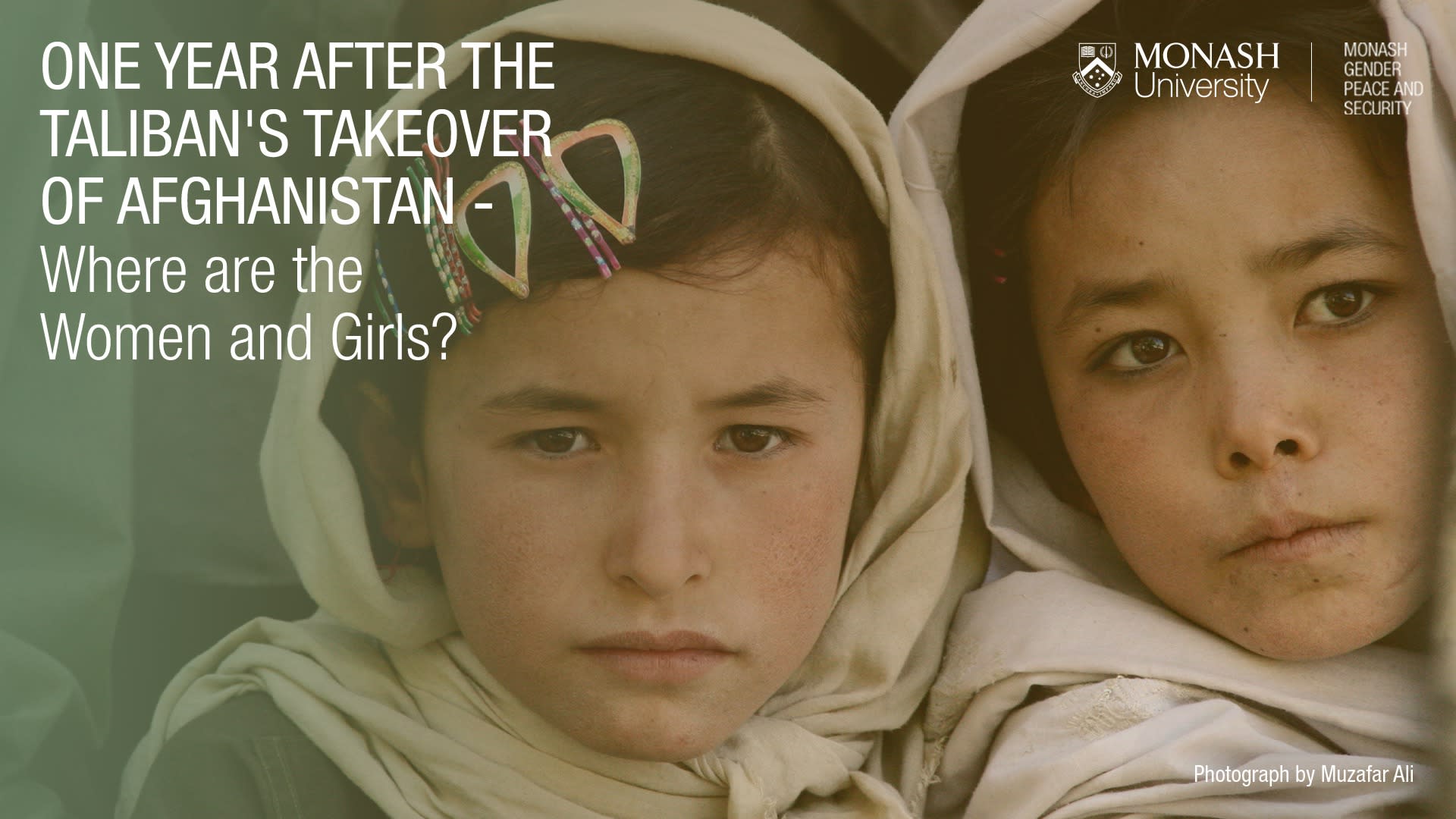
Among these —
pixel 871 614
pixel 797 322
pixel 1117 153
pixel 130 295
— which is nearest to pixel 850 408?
pixel 797 322

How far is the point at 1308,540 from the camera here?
4.12 feet

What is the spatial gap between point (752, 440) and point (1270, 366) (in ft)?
1.45

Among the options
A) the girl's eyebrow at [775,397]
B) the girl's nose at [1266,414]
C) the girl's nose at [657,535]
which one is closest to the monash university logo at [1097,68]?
the girl's nose at [1266,414]

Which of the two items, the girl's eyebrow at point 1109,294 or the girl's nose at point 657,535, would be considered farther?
the girl's eyebrow at point 1109,294

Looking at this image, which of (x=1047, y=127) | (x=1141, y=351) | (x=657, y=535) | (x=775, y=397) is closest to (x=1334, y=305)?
(x=1141, y=351)

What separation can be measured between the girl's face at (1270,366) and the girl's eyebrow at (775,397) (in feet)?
0.94

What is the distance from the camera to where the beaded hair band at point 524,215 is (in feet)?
3.88

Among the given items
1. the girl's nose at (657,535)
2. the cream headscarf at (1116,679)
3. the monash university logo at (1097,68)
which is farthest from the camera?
the monash university logo at (1097,68)

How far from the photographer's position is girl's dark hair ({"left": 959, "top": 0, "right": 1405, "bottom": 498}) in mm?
1307

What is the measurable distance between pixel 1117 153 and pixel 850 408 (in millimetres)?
333

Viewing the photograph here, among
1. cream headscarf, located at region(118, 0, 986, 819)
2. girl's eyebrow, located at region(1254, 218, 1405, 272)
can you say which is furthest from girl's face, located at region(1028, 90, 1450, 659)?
cream headscarf, located at region(118, 0, 986, 819)

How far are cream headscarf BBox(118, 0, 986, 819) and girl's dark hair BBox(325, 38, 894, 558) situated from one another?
18 mm

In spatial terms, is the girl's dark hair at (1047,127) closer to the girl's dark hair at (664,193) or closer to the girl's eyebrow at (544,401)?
the girl's dark hair at (664,193)

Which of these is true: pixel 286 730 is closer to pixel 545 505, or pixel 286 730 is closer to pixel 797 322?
pixel 545 505
